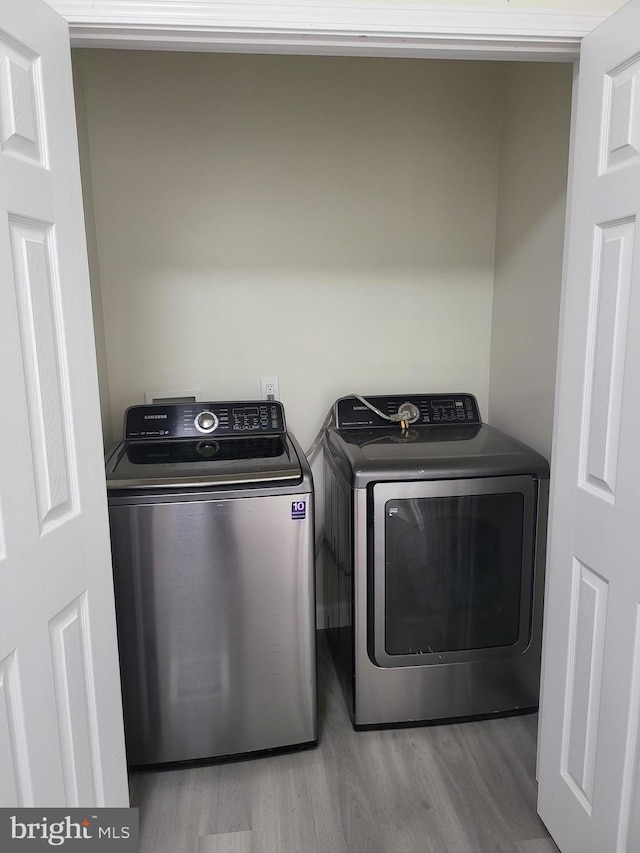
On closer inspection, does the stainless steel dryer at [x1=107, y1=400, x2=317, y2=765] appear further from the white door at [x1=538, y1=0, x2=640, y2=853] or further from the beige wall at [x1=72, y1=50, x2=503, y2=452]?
the white door at [x1=538, y1=0, x2=640, y2=853]

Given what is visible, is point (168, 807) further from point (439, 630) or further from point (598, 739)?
point (598, 739)

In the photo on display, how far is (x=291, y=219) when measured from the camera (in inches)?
92.7

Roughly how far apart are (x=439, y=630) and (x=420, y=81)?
6.49 ft

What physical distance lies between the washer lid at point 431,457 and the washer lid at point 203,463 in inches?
7.7

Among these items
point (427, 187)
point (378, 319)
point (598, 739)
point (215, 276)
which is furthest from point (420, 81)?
point (598, 739)

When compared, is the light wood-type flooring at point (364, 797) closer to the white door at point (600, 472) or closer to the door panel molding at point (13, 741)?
the white door at point (600, 472)

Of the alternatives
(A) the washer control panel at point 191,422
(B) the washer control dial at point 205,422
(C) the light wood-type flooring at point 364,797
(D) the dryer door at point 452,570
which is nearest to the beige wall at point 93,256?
(A) the washer control panel at point 191,422

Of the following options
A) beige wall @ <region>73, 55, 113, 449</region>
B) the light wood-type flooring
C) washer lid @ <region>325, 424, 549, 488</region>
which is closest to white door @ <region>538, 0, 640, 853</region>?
the light wood-type flooring

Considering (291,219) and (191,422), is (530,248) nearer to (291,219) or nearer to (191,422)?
(291,219)

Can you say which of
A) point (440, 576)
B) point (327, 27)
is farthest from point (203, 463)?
point (327, 27)

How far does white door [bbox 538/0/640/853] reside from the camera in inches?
47.4

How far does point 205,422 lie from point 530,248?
1.30 m

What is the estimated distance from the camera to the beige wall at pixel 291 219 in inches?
88.1

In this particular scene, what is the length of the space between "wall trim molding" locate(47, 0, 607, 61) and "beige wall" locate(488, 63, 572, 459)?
0.68 meters
